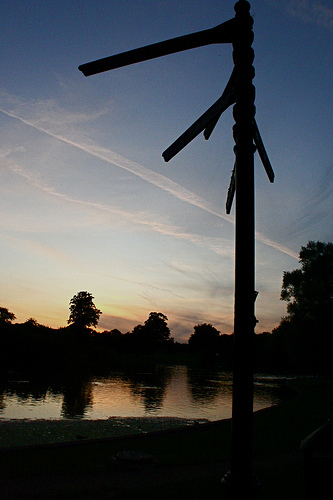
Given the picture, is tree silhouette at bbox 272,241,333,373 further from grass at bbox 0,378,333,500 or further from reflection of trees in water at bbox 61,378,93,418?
grass at bbox 0,378,333,500

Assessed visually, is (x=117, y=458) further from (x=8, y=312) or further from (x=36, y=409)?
(x=8, y=312)

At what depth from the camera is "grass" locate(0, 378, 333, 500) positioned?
7082mm

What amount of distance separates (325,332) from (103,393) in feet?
67.0

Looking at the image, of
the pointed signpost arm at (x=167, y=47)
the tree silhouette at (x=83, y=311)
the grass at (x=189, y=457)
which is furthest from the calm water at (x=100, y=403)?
the tree silhouette at (x=83, y=311)

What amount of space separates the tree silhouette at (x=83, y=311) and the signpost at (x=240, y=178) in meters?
110

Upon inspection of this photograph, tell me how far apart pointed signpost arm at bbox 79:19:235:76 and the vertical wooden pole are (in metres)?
0.11

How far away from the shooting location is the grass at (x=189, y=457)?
23.2 feet

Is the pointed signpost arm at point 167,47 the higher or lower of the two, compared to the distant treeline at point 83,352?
higher

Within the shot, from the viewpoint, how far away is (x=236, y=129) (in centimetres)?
320

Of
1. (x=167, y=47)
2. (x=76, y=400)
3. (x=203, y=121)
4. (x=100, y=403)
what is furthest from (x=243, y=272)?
(x=76, y=400)

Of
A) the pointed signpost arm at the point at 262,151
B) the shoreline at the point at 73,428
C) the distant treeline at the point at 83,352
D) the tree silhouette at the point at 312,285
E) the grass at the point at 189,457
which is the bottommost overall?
the shoreline at the point at 73,428

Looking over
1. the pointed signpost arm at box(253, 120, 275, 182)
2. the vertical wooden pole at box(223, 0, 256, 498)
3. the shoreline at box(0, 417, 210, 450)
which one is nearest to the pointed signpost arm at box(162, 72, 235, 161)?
the vertical wooden pole at box(223, 0, 256, 498)

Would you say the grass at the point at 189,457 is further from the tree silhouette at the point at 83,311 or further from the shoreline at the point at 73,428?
the tree silhouette at the point at 83,311

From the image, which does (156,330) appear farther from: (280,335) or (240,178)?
(240,178)
